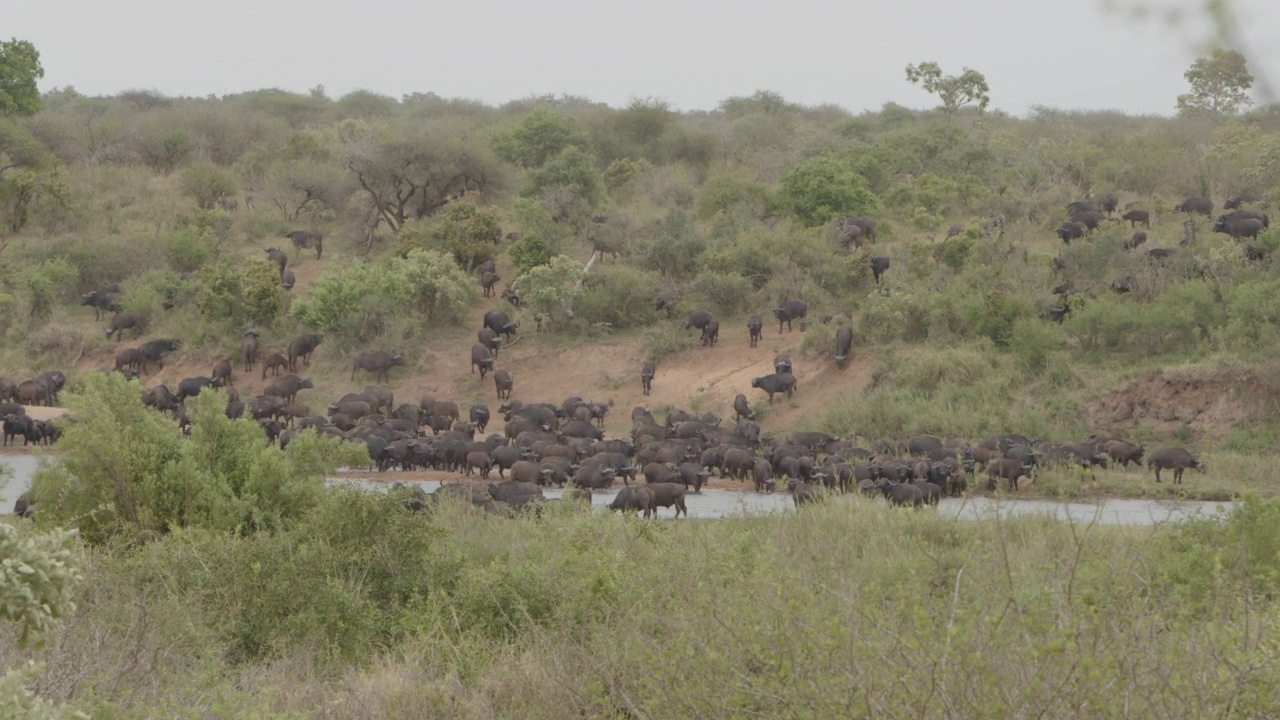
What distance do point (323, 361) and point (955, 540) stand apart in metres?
20.4

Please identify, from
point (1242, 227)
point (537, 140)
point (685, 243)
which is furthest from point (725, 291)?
point (537, 140)

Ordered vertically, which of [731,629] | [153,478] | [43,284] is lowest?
[43,284]

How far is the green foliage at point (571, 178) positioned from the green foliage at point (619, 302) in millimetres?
5663

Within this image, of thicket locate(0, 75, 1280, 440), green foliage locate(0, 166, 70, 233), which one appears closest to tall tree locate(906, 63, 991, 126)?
thicket locate(0, 75, 1280, 440)

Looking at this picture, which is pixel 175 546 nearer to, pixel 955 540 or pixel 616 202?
pixel 955 540

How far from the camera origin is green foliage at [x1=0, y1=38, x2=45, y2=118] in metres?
40.5

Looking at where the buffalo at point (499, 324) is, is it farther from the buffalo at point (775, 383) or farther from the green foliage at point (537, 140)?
the green foliage at point (537, 140)

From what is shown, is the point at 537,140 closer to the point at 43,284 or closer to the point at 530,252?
the point at 530,252

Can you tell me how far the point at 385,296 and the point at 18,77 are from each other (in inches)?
656

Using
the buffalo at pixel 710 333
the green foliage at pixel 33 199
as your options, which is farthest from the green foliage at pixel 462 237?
the green foliage at pixel 33 199

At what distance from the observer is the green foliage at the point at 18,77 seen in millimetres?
40469

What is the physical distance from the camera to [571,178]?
37344 millimetres

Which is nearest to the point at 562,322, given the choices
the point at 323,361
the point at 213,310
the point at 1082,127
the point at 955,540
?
the point at 323,361

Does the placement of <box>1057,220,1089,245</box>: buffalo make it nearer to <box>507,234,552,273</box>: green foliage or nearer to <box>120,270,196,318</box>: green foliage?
<box>507,234,552,273</box>: green foliage
